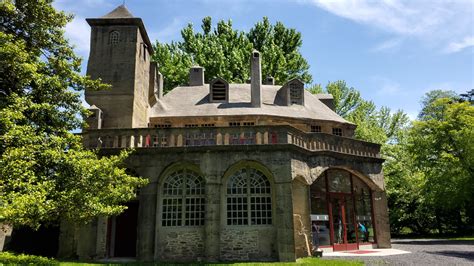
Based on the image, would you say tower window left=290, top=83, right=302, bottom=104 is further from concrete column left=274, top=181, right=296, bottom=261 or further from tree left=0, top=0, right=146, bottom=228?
tree left=0, top=0, right=146, bottom=228

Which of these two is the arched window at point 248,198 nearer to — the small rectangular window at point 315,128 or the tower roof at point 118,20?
the small rectangular window at point 315,128

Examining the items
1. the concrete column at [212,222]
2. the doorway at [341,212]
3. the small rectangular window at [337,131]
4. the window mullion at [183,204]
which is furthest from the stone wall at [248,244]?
the small rectangular window at [337,131]

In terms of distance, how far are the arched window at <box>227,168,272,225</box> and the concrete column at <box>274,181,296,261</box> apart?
523mm

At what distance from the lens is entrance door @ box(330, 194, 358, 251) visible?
Answer: 17109mm

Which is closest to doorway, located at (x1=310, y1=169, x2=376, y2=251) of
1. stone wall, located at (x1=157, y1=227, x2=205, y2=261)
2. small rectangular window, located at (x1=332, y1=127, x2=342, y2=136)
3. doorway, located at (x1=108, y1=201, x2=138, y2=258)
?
small rectangular window, located at (x1=332, y1=127, x2=342, y2=136)

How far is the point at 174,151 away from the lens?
48.6 ft

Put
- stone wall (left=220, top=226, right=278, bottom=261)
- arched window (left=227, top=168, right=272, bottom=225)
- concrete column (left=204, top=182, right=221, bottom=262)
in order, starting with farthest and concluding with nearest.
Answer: arched window (left=227, top=168, right=272, bottom=225) → stone wall (left=220, top=226, right=278, bottom=261) → concrete column (left=204, top=182, right=221, bottom=262)

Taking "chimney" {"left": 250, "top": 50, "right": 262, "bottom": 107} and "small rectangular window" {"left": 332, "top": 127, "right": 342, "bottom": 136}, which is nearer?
"chimney" {"left": 250, "top": 50, "right": 262, "bottom": 107}

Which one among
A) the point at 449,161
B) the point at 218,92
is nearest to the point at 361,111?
the point at 449,161

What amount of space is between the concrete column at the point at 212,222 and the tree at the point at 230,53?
18.4m

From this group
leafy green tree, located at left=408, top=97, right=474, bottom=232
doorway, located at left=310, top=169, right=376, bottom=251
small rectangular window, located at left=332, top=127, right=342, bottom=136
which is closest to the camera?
doorway, located at left=310, top=169, right=376, bottom=251

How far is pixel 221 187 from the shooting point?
14609 millimetres

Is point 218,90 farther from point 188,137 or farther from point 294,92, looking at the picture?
A: point 188,137

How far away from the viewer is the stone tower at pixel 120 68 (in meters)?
17.5
